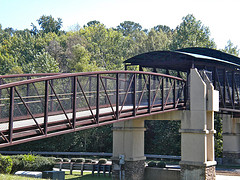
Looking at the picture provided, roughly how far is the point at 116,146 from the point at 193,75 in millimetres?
7771

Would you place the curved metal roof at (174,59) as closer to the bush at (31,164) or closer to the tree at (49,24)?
the bush at (31,164)

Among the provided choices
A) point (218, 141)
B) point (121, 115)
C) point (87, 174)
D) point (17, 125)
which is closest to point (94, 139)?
point (218, 141)

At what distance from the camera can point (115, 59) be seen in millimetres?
76875

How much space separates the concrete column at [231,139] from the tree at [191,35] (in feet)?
58.7

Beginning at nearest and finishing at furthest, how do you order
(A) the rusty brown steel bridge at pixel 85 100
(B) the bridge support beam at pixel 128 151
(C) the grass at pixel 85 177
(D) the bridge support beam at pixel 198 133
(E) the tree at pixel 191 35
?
(A) the rusty brown steel bridge at pixel 85 100 → (D) the bridge support beam at pixel 198 133 → (C) the grass at pixel 85 177 → (B) the bridge support beam at pixel 128 151 → (E) the tree at pixel 191 35

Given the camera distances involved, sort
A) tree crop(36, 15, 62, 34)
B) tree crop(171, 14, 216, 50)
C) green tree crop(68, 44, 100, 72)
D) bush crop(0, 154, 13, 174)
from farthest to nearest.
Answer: tree crop(36, 15, 62, 34) → tree crop(171, 14, 216, 50) → green tree crop(68, 44, 100, 72) → bush crop(0, 154, 13, 174)

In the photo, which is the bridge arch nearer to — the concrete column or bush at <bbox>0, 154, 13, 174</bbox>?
the concrete column

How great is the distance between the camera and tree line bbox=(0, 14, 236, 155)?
150 feet

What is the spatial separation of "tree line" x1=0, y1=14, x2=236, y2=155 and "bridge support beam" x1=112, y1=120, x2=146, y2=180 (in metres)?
Answer: 16.9

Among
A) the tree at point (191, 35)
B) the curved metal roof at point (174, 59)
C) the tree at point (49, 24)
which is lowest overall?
the curved metal roof at point (174, 59)

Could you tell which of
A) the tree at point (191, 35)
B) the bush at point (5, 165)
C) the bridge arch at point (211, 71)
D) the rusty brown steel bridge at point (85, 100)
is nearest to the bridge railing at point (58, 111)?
the rusty brown steel bridge at point (85, 100)

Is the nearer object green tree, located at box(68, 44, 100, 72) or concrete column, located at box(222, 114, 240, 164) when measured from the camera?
concrete column, located at box(222, 114, 240, 164)

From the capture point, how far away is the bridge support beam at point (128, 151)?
26859 millimetres

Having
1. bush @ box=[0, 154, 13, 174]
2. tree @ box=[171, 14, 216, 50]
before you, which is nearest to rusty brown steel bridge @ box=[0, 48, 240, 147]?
bush @ box=[0, 154, 13, 174]
